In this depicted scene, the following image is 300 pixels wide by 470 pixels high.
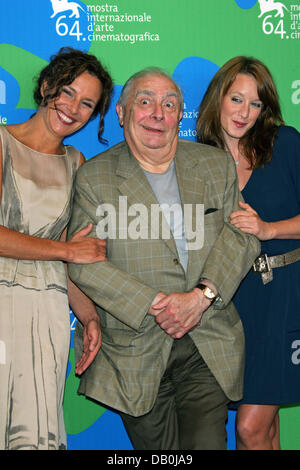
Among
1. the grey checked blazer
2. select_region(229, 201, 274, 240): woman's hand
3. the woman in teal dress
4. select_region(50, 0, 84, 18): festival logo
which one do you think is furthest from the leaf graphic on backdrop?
select_region(50, 0, 84, 18): festival logo

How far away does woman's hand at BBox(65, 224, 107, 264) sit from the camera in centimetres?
232

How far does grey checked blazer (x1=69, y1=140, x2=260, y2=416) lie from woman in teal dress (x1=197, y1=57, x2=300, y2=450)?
26cm

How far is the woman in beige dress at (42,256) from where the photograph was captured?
228 cm

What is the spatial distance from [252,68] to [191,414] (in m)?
1.62

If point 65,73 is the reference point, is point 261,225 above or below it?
below

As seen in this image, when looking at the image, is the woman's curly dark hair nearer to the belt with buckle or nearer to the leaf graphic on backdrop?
the belt with buckle

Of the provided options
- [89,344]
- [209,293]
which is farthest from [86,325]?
[209,293]

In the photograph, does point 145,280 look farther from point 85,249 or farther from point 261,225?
point 261,225

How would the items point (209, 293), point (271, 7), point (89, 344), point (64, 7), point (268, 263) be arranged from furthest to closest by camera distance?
point (271, 7)
point (64, 7)
point (268, 263)
point (89, 344)
point (209, 293)

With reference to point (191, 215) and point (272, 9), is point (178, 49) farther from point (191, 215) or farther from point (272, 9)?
point (191, 215)

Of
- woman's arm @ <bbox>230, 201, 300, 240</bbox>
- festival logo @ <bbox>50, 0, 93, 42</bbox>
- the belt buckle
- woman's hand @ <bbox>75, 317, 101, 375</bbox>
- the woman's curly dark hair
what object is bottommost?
woman's hand @ <bbox>75, 317, 101, 375</bbox>

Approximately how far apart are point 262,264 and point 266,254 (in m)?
0.05

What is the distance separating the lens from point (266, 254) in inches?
106
